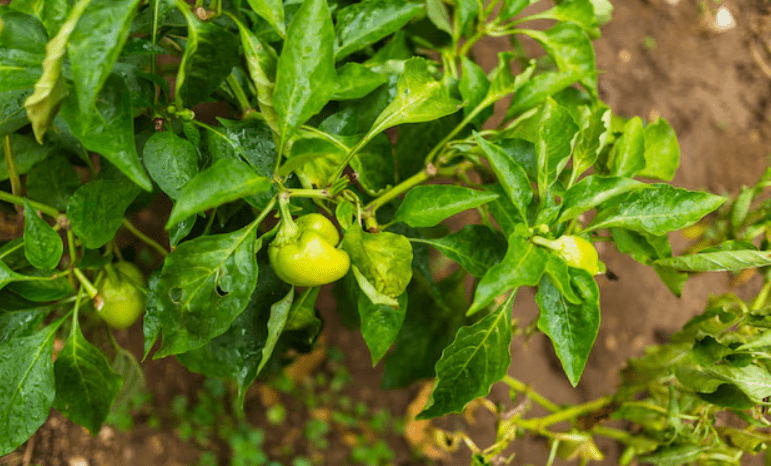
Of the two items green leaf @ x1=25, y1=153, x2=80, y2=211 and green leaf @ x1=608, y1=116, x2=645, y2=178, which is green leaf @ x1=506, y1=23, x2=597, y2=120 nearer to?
green leaf @ x1=608, y1=116, x2=645, y2=178

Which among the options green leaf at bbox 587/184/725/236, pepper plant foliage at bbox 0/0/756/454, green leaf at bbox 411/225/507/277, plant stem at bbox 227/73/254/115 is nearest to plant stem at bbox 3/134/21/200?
pepper plant foliage at bbox 0/0/756/454

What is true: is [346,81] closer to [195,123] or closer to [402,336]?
[195,123]

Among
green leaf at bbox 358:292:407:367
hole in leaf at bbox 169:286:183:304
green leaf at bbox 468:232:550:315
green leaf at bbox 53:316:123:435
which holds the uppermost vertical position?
green leaf at bbox 468:232:550:315

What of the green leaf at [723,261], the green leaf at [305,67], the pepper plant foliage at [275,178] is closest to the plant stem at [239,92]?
the pepper plant foliage at [275,178]

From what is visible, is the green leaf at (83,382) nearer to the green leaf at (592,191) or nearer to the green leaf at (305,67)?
the green leaf at (305,67)

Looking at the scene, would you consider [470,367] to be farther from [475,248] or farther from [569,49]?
[569,49]

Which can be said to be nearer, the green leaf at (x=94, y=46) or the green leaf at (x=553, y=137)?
the green leaf at (x=94, y=46)
